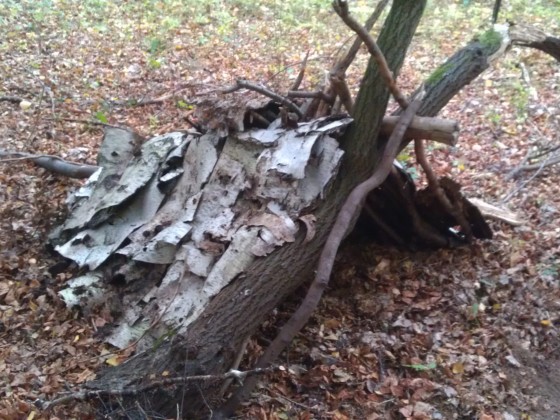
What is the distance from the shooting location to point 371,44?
351cm

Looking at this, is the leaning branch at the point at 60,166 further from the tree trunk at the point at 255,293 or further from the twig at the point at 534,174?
the twig at the point at 534,174

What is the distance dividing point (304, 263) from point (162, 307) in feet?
3.30

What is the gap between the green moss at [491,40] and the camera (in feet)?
14.6

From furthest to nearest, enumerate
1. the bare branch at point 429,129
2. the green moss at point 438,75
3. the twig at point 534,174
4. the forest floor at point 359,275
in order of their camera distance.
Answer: the twig at point 534,174 < the green moss at point 438,75 < the bare branch at point 429,129 < the forest floor at point 359,275

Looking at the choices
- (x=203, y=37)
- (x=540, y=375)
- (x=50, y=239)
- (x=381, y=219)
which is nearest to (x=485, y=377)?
(x=540, y=375)

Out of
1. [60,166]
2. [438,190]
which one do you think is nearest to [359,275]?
[438,190]

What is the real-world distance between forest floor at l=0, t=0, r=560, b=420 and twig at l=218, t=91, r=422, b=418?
220 millimetres

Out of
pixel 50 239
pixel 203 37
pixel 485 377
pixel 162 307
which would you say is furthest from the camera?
pixel 203 37

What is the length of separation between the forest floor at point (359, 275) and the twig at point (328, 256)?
22 cm

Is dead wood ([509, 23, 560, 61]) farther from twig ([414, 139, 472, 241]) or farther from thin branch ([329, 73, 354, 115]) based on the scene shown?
thin branch ([329, 73, 354, 115])

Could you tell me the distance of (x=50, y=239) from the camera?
14.8 feet

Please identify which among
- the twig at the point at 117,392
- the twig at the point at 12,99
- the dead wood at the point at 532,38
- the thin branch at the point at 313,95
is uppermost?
the dead wood at the point at 532,38

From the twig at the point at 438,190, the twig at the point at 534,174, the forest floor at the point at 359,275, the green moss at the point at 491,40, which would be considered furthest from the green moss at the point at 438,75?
the twig at the point at 534,174

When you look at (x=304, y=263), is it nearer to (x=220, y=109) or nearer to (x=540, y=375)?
(x=220, y=109)
